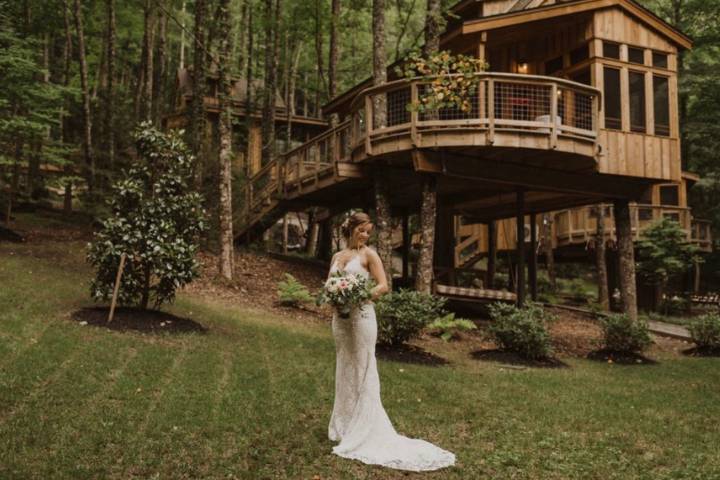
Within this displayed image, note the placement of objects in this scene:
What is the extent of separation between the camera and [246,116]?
31.1 meters

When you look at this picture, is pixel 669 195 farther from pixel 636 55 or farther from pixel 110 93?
pixel 110 93

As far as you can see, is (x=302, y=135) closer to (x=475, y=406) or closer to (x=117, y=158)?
(x=117, y=158)

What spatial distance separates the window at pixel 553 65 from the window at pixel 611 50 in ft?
5.05

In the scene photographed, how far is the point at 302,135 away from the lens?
37.1 m

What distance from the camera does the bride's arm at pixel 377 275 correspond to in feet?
20.0

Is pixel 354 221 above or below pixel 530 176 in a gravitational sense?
below

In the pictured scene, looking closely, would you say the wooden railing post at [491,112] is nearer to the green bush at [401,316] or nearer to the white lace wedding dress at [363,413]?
the green bush at [401,316]

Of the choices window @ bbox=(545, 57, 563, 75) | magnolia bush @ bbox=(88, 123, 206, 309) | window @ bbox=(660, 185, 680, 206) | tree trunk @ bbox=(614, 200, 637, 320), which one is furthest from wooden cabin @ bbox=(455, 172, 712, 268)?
magnolia bush @ bbox=(88, 123, 206, 309)

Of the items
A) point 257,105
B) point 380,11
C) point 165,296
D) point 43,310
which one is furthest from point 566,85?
point 257,105

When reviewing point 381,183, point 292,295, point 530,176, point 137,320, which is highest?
point 530,176

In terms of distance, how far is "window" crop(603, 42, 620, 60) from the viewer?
17812 mm

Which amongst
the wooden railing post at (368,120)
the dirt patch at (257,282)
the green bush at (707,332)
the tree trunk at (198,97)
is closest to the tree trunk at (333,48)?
the tree trunk at (198,97)

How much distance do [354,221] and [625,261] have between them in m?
14.5

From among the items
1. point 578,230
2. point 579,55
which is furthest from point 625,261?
point 578,230
